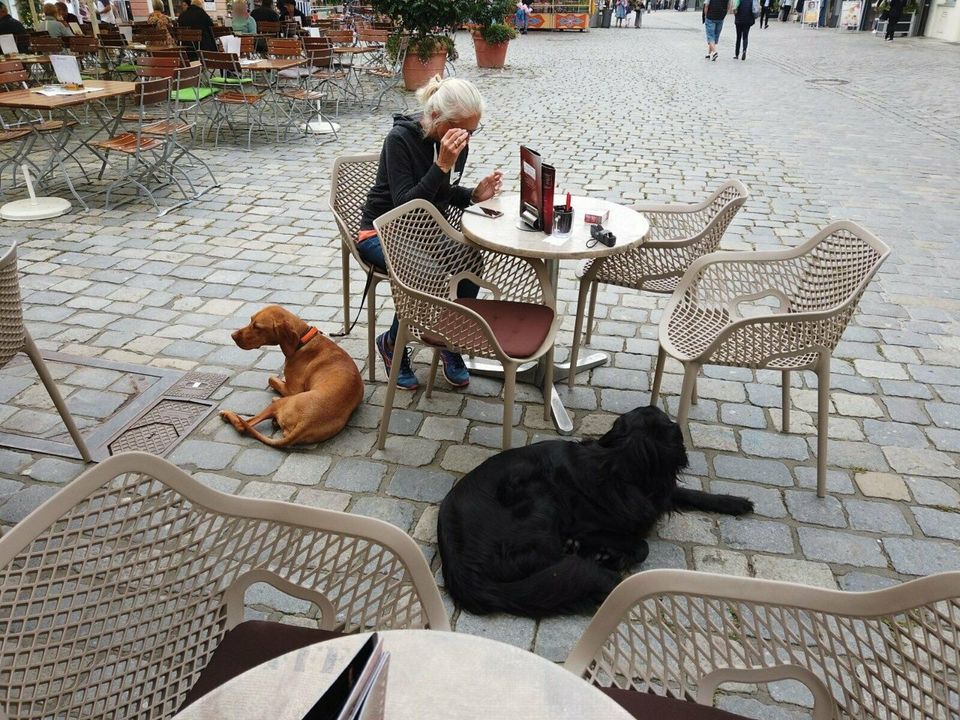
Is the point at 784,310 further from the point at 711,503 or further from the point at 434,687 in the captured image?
the point at 434,687

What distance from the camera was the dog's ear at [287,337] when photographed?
3.40 meters

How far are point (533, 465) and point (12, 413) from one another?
275 cm

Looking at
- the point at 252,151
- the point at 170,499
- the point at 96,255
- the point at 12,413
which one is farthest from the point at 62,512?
the point at 252,151

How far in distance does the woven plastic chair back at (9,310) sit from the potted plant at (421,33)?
35.6 feet

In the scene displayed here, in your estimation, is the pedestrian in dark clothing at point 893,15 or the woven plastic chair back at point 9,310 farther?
the pedestrian in dark clothing at point 893,15

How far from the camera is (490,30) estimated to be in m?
15.9

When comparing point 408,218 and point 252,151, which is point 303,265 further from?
point 252,151

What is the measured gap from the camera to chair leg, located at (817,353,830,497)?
111 inches

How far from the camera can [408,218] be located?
10.9 ft

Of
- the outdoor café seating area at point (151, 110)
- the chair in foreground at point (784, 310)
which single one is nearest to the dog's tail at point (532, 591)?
the chair in foreground at point (784, 310)

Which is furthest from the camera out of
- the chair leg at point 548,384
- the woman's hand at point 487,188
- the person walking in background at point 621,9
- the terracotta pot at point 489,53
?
the person walking in background at point 621,9

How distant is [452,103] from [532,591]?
2.27 m

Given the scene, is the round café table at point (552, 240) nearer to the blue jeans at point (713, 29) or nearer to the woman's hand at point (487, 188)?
the woman's hand at point (487, 188)

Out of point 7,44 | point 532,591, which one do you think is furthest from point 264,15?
point 532,591
